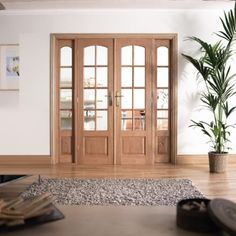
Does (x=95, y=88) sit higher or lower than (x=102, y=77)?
lower

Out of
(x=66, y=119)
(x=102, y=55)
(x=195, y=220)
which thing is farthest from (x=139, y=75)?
(x=195, y=220)

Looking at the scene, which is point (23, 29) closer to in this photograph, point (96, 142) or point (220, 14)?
point (96, 142)

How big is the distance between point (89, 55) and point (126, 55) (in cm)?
58

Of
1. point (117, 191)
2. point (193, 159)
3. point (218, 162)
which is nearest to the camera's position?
point (117, 191)

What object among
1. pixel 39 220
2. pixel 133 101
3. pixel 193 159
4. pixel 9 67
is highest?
pixel 9 67

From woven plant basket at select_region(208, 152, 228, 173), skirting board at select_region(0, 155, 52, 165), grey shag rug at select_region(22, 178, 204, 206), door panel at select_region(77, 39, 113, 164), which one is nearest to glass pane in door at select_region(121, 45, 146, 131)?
door panel at select_region(77, 39, 113, 164)

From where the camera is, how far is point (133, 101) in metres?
5.18

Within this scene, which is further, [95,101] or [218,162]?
[95,101]

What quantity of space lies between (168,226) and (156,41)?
4554 mm

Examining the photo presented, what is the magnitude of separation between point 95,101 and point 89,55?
724mm

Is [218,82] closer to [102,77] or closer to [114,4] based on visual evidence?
[102,77]

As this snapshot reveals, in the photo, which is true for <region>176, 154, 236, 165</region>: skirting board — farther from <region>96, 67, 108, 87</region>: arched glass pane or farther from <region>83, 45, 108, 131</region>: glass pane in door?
<region>96, 67, 108, 87</region>: arched glass pane

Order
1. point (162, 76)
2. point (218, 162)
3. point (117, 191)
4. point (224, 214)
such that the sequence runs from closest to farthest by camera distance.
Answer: point (224, 214)
point (117, 191)
point (218, 162)
point (162, 76)

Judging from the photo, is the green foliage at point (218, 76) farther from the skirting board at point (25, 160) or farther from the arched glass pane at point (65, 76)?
the skirting board at point (25, 160)
